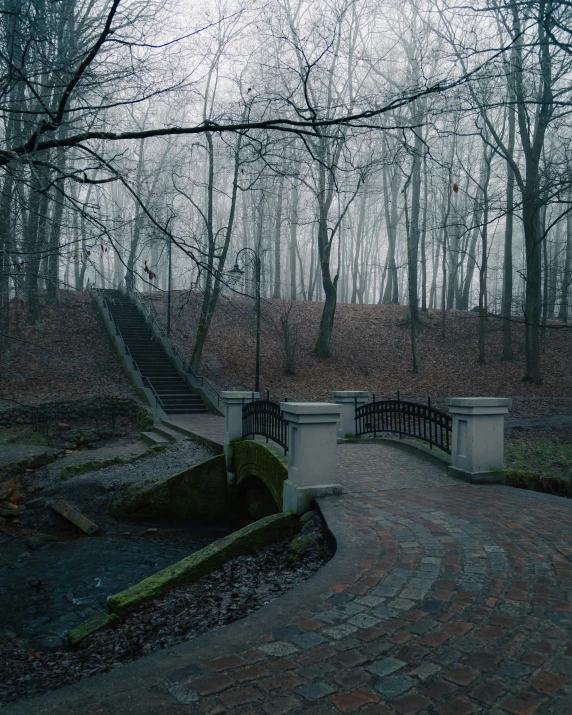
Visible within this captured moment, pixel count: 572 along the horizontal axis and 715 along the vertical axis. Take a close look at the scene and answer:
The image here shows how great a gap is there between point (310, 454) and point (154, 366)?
16.4 metres

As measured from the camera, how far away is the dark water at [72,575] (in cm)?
623

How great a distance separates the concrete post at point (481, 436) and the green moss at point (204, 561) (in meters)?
2.80

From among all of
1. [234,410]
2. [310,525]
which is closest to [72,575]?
[310,525]

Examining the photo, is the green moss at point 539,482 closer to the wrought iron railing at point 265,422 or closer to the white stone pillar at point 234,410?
the wrought iron railing at point 265,422

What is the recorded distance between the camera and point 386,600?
356 centimetres

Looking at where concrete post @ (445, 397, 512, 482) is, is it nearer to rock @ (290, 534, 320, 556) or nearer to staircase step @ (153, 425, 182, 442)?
rock @ (290, 534, 320, 556)

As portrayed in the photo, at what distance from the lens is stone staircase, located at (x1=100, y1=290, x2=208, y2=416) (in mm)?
19453

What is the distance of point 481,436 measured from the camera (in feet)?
24.3

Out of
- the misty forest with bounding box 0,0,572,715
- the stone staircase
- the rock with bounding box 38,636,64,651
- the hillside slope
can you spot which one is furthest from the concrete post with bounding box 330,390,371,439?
the stone staircase

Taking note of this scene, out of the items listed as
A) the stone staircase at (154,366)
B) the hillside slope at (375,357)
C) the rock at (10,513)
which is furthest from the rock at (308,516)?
the hillside slope at (375,357)

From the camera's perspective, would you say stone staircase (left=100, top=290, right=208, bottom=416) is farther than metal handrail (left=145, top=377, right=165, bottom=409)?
Yes

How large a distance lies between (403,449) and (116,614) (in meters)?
6.04

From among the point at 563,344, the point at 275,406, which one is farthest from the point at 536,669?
the point at 563,344

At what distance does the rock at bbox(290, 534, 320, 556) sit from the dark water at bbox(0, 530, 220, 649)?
275 cm
